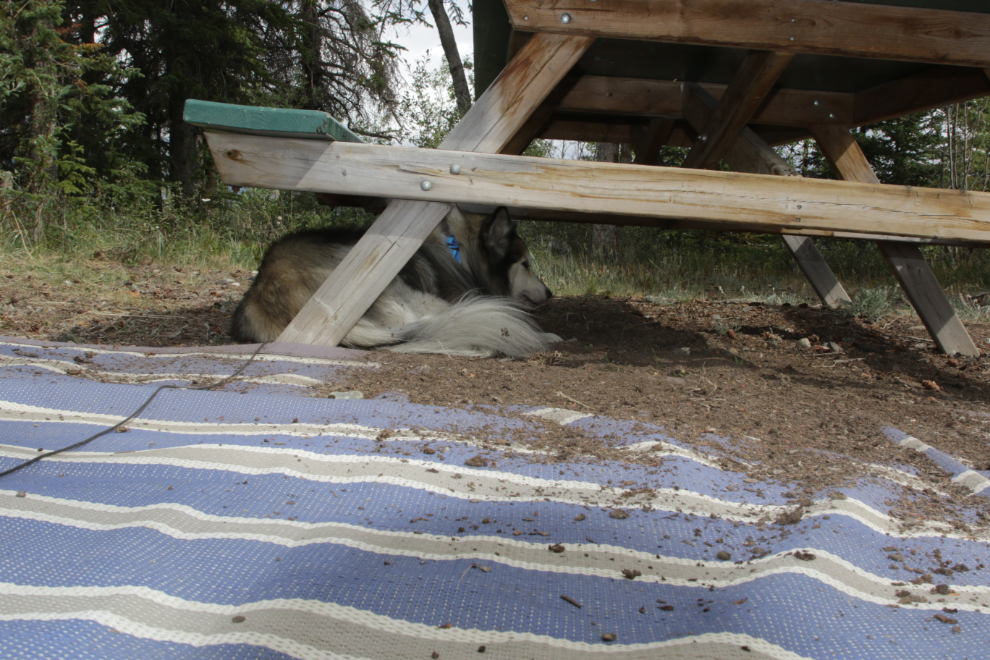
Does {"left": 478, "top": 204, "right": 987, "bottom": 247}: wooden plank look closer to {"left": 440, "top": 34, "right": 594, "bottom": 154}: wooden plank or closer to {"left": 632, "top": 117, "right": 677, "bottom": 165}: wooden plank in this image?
{"left": 440, "top": 34, "right": 594, "bottom": 154}: wooden plank

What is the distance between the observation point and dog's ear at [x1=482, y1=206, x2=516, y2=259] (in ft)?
12.7

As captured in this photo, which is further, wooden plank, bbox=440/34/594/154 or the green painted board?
wooden plank, bbox=440/34/594/154

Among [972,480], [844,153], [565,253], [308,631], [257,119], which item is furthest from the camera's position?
[565,253]

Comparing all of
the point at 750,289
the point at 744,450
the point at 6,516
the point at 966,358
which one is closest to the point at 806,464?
the point at 744,450

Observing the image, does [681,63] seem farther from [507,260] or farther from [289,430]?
[289,430]

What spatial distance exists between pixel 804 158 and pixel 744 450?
10224 mm

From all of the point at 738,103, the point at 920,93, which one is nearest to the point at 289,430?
→ the point at 738,103

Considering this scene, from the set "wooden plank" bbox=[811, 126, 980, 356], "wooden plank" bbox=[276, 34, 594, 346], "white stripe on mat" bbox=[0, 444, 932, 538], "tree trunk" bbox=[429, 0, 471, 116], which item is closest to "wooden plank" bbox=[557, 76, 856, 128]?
"wooden plank" bbox=[811, 126, 980, 356]

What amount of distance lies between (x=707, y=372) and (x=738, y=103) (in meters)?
1.44

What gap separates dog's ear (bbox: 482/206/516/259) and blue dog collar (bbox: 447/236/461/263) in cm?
20

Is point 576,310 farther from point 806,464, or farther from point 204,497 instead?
point 204,497

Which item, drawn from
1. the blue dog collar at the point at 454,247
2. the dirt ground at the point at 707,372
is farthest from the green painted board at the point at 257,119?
the blue dog collar at the point at 454,247

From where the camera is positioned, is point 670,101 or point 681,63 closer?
point 681,63

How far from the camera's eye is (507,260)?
4.10 metres
